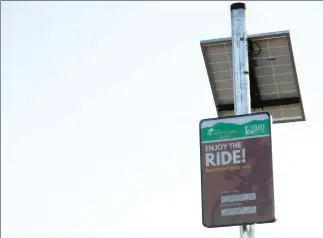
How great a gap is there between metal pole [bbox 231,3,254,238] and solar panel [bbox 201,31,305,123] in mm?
339

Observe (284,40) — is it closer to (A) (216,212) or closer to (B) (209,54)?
(B) (209,54)

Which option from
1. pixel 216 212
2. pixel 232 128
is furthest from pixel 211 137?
pixel 216 212

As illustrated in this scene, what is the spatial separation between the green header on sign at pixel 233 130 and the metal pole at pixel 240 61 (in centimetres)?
45

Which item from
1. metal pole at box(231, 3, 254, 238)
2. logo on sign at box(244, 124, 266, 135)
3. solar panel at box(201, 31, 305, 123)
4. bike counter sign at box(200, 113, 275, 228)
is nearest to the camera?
bike counter sign at box(200, 113, 275, 228)

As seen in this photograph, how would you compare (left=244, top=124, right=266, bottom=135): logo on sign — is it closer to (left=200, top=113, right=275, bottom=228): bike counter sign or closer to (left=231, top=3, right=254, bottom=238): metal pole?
(left=200, top=113, right=275, bottom=228): bike counter sign

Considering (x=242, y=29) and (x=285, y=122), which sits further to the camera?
(x=285, y=122)

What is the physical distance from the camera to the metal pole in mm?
16061

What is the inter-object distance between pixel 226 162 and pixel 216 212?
894 mm

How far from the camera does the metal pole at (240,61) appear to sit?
16.1m

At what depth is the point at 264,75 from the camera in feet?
56.9

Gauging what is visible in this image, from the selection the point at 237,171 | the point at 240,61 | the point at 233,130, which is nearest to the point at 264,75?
the point at 240,61

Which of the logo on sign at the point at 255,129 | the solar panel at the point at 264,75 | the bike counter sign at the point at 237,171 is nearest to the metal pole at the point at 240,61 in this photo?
the solar panel at the point at 264,75

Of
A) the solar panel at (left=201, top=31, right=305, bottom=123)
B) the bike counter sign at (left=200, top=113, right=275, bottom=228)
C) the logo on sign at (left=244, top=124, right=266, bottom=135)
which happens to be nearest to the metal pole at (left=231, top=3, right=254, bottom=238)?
the solar panel at (left=201, top=31, right=305, bottom=123)

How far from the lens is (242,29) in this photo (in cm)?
1648
